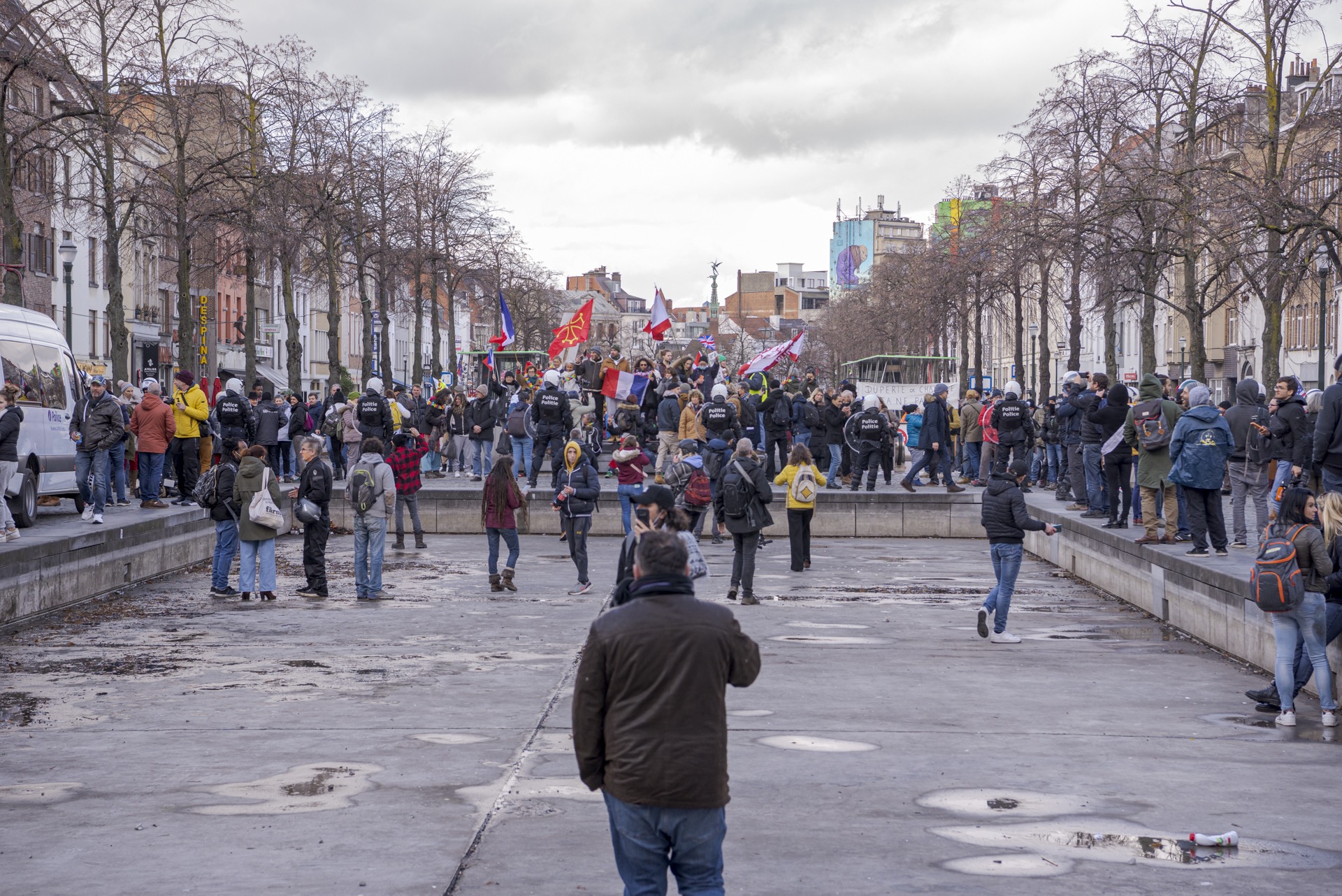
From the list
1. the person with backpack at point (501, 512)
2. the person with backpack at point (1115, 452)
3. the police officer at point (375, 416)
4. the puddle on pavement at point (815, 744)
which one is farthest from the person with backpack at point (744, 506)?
the police officer at point (375, 416)

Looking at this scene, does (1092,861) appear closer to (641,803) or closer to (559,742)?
(641,803)

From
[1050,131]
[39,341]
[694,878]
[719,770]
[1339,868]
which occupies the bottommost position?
[1339,868]

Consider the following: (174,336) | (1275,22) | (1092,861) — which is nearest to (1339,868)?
(1092,861)

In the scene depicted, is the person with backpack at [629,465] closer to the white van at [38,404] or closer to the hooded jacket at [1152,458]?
the hooded jacket at [1152,458]

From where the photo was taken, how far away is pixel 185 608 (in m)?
16.4

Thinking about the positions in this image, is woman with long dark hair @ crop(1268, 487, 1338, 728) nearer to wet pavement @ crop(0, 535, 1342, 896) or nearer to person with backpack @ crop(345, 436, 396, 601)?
wet pavement @ crop(0, 535, 1342, 896)

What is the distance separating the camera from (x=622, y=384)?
30203 mm

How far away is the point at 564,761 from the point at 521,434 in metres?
17.1

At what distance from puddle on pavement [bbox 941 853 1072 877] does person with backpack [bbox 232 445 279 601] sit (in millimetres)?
10703

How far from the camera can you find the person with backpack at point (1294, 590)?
10.0 metres

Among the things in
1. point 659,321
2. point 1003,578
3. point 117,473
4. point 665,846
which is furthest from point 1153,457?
point 659,321

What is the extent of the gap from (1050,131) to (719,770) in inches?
1428

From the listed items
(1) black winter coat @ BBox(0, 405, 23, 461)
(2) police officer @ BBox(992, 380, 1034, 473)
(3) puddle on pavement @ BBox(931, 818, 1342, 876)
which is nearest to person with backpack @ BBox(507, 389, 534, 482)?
(2) police officer @ BBox(992, 380, 1034, 473)

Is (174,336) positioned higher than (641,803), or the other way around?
(174,336)
